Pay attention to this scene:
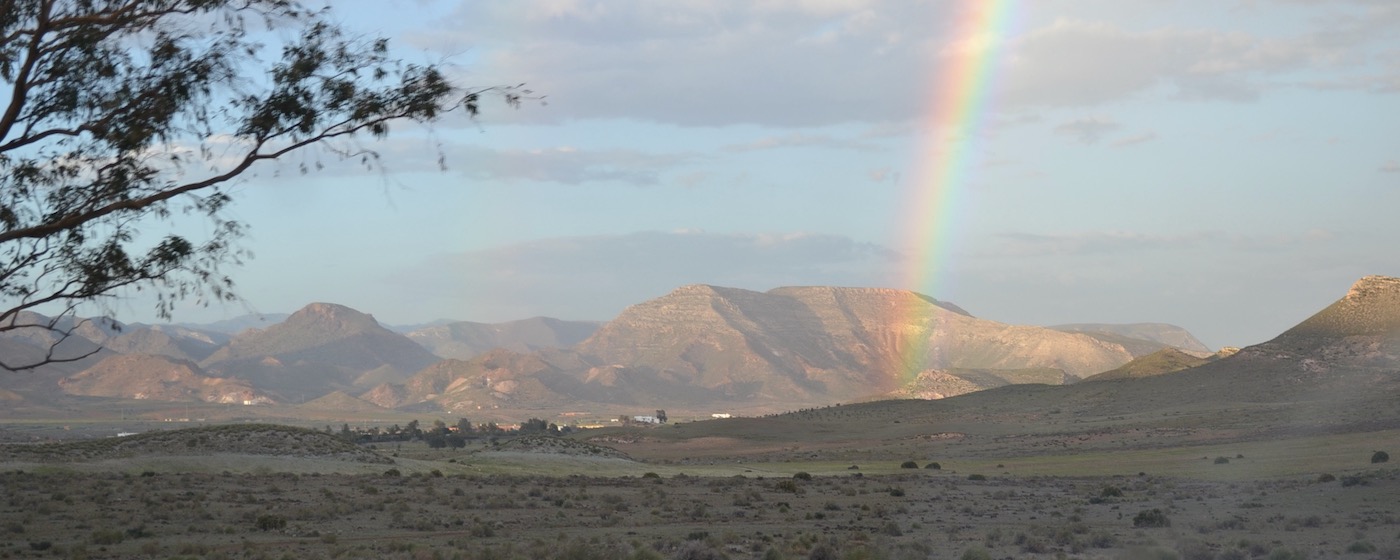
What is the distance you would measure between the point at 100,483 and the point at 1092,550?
1254 inches

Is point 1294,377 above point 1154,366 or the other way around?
the other way around

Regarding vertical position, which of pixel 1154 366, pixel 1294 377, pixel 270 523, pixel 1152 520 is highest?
pixel 1154 366

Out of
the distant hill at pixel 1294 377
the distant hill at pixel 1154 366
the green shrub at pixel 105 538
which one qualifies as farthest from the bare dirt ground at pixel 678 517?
the distant hill at pixel 1154 366

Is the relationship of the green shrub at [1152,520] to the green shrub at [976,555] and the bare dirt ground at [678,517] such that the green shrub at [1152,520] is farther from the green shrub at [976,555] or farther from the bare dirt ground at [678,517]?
the green shrub at [976,555]

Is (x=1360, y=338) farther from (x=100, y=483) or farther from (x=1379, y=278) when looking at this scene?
(x=100, y=483)

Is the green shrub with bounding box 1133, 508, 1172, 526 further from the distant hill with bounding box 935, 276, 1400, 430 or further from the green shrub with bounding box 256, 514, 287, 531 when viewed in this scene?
the distant hill with bounding box 935, 276, 1400, 430

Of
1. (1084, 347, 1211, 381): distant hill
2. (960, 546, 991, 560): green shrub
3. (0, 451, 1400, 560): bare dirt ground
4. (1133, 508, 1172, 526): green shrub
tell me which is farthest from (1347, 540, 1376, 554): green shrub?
(1084, 347, 1211, 381): distant hill

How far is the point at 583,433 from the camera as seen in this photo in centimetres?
12825

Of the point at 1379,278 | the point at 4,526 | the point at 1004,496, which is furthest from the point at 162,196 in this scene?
the point at 1379,278

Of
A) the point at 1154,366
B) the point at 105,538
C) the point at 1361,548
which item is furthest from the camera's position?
the point at 1154,366

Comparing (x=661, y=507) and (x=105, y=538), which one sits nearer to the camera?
(x=105, y=538)

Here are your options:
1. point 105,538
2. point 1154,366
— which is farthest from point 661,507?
point 1154,366

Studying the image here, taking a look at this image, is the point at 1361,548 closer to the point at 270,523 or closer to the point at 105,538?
the point at 270,523

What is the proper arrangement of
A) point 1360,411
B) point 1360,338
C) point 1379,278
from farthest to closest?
point 1379,278
point 1360,338
point 1360,411
